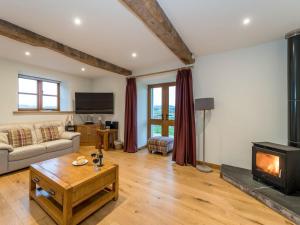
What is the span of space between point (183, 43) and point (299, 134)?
2.29 meters

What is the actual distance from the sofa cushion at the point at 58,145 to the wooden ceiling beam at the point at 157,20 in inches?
129

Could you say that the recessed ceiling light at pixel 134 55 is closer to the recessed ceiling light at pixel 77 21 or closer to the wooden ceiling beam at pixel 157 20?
the wooden ceiling beam at pixel 157 20

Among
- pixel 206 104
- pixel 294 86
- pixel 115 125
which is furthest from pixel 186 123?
→ pixel 115 125

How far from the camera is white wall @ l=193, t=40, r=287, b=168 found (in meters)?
2.66

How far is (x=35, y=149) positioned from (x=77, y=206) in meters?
2.09

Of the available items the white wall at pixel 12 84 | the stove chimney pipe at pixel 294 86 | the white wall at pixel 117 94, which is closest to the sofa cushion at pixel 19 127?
the white wall at pixel 12 84

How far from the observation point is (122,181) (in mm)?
2643

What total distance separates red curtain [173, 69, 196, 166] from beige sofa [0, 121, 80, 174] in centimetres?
276

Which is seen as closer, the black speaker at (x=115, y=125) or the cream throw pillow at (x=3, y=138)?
the cream throw pillow at (x=3, y=138)

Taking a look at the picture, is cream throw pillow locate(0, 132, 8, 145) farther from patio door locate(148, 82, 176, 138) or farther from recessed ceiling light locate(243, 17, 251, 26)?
recessed ceiling light locate(243, 17, 251, 26)

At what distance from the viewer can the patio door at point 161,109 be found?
15.6 ft

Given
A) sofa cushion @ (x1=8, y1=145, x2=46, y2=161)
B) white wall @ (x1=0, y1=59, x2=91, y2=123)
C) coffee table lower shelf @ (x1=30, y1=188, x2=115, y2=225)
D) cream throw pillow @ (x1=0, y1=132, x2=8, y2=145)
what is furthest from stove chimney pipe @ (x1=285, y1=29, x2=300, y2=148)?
white wall @ (x1=0, y1=59, x2=91, y2=123)

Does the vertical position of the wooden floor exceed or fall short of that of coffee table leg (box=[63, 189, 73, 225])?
it falls short

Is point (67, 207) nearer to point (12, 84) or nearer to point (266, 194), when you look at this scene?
point (266, 194)
